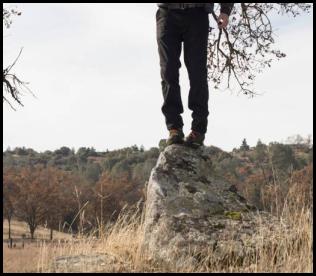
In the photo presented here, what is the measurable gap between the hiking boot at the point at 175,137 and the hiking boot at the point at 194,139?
0.22ft

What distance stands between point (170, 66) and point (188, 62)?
22cm

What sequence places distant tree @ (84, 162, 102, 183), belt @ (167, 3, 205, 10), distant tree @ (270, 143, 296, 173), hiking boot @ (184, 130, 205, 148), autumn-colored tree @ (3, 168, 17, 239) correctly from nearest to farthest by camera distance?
belt @ (167, 3, 205, 10) → hiking boot @ (184, 130, 205, 148) → distant tree @ (270, 143, 296, 173) → autumn-colored tree @ (3, 168, 17, 239) → distant tree @ (84, 162, 102, 183)

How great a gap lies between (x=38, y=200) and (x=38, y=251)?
6082cm

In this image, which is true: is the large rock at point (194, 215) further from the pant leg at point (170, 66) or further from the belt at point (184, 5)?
the belt at point (184, 5)

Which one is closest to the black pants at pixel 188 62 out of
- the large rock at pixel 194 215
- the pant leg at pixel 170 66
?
the pant leg at pixel 170 66

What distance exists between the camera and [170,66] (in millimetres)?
5207

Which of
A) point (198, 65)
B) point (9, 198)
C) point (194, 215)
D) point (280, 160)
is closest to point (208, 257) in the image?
point (194, 215)

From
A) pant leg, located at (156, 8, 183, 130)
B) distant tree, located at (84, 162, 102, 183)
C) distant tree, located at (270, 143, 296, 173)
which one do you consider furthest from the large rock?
distant tree, located at (84, 162, 102, 183)

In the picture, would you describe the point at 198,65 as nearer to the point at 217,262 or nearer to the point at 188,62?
the point at 188,62

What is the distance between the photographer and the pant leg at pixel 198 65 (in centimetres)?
518

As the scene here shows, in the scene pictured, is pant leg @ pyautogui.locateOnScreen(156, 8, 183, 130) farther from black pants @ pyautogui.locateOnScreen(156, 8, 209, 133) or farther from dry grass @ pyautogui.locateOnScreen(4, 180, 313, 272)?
dry grass @ pyautogui.locateOnScreen(4, 180, 313, 272)

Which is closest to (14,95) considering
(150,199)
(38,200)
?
(150,199)

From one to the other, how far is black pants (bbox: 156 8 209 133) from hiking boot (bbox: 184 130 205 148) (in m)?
0.05

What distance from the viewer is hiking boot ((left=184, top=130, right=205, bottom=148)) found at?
5.27m
